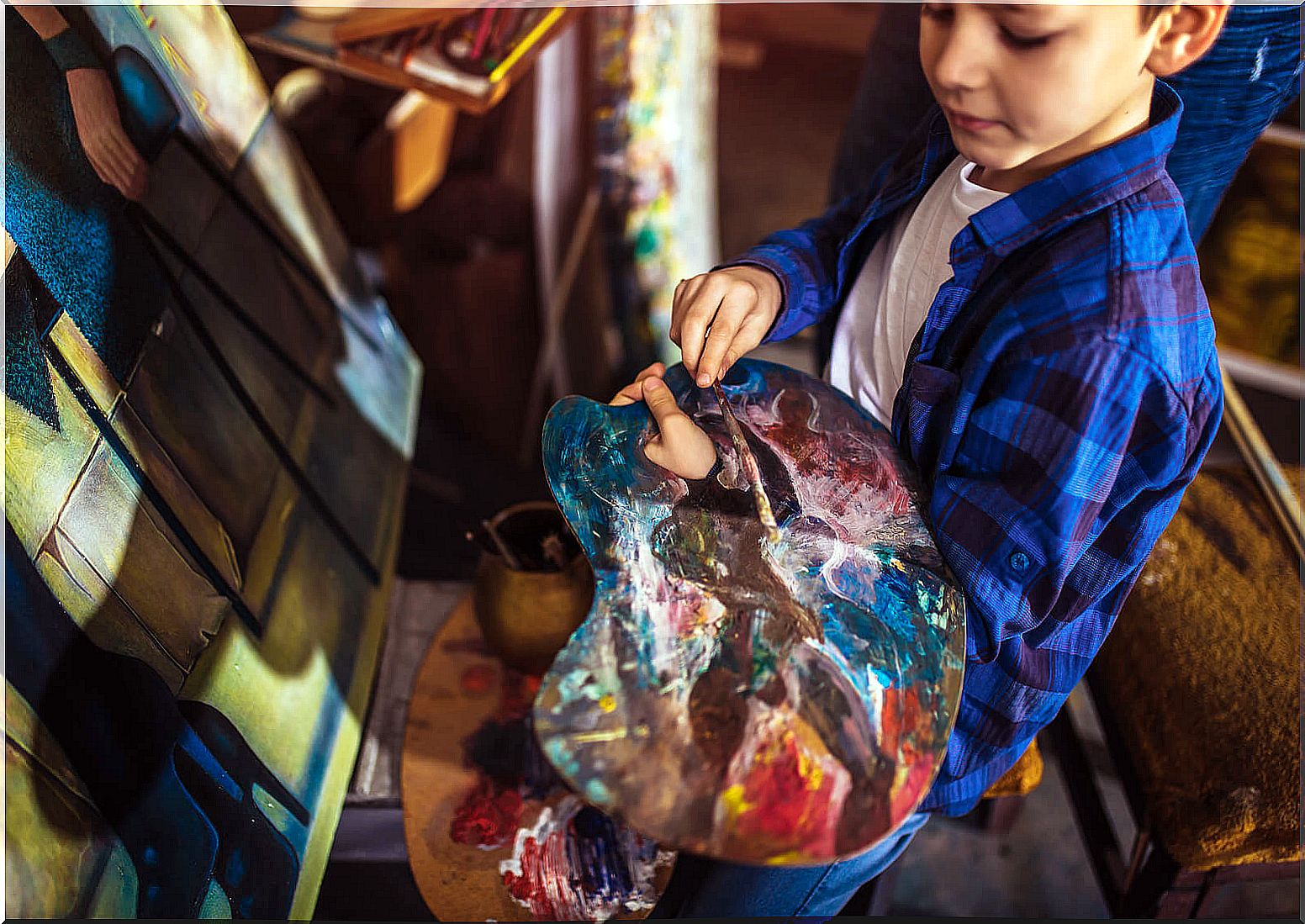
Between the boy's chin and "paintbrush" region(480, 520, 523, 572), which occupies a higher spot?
the boy's chin

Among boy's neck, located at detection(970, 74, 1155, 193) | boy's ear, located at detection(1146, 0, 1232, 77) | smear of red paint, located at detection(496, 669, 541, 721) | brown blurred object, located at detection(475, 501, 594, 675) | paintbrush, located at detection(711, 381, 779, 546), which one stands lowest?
smear of red paint, located at detection(496, 669, 541, 721)

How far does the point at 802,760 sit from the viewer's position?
56cm

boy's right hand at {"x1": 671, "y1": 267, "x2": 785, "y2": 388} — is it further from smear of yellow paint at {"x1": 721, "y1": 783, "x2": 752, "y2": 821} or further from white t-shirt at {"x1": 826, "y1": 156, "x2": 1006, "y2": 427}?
smear of yellow paint at {"x1": 721, "y1": 783, "x2": 752, "y2": 821}

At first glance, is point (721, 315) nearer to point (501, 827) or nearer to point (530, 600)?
point (530, 600)

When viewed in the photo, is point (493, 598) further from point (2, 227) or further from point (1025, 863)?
point (1025, 863)

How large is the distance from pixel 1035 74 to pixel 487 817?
76 cm

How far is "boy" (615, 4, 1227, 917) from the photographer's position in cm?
57

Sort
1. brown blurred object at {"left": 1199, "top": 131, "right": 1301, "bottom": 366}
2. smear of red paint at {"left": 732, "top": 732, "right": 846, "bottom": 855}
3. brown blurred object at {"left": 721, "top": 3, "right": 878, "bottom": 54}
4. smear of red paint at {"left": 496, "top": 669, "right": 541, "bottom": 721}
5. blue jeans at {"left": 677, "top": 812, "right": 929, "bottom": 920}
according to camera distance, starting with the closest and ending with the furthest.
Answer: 1. smear of red paint at {"left": 732, "top": 732, "right": 846, "bottom": 855}
2. blue jeans at {"left": 677, "top": 812, "right": 929, "bottom": 920}
3. smear of red paint at {"left": 496, "top": 669, "right": 541, "bottom": 721}
4. brown blurred object at {"left": 1199, "top": 131, "right": 1301, "bottom": 366}
5. brown blurred object at {"left": 721, "top": 3, "right": 878, "bottom": 54}

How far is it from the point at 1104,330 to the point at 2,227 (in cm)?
73

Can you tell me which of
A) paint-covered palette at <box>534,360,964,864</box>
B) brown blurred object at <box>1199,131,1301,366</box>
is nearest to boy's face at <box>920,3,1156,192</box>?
paint-covered palette at <box>534,360,964,864</box>

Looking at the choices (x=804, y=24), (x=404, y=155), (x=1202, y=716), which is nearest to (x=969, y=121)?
(x=1202, y=716)

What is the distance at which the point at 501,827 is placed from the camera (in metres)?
0.93

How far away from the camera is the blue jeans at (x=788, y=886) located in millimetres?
798

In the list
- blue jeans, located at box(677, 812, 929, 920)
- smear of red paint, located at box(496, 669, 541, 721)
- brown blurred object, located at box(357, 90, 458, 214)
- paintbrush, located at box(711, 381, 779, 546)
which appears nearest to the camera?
paintbrush, located at box(711, 381, 779, 546)
